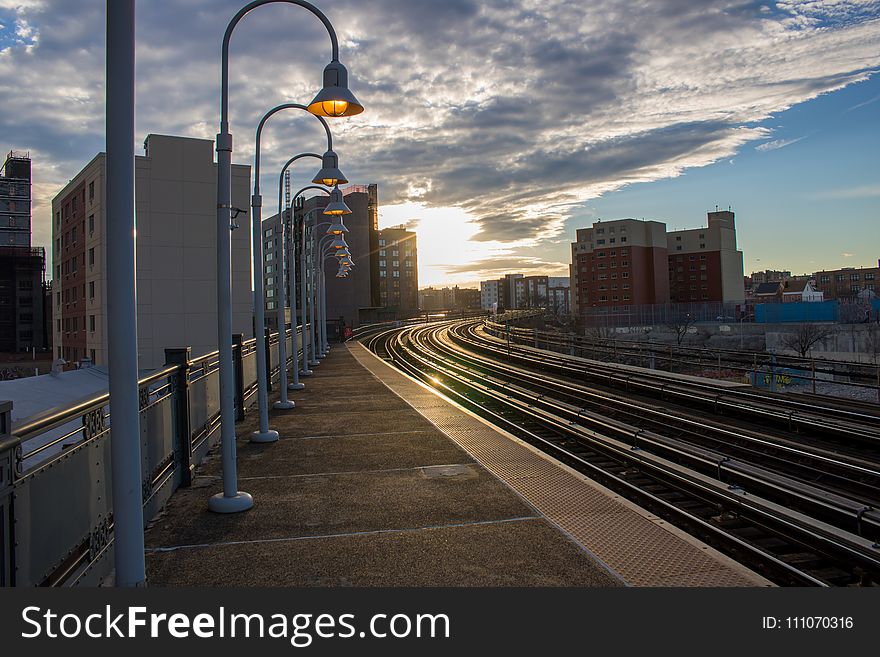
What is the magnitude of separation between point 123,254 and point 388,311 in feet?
349

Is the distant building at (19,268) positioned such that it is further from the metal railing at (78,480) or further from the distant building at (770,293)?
the distant building at (770,293)

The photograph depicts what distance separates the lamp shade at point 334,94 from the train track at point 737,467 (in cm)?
595

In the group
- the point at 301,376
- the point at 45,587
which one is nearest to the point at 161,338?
the point at 301,376

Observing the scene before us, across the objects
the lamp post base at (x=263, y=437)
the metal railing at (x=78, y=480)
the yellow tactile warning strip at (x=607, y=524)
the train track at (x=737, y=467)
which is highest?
the metal railing at (x=78, y=480)

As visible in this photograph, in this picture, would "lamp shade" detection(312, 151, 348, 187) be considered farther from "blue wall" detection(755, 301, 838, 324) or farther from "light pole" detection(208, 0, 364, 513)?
"blue wall" detection(755, 301, 838, 324)

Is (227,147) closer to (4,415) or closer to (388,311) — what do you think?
(4,415)

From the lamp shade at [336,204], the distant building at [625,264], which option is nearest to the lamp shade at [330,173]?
the lamp shade at [336,204]

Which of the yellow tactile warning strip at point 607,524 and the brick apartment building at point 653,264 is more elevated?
the brick apartment building at point 653,264

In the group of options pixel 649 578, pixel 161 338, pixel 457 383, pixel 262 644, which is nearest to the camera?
pixel 262 644

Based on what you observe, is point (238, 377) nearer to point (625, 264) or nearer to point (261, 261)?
point (261, 261)

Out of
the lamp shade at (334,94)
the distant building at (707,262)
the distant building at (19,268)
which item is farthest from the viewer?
the distant building at (707,262)

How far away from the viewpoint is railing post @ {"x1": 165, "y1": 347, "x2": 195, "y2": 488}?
7.59 metres

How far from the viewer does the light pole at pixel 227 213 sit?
686 cm

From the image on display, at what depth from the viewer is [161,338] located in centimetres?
5219
